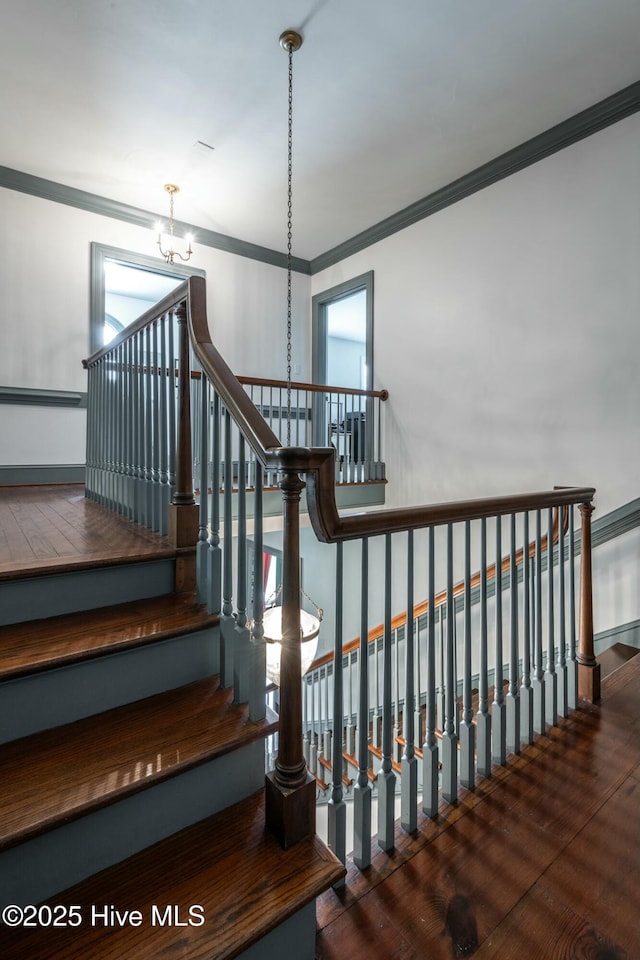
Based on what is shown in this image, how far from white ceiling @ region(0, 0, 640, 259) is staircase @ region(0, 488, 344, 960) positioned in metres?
3.01

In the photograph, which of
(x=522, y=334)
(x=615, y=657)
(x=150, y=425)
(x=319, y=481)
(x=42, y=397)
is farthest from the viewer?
(x=42, y=397)

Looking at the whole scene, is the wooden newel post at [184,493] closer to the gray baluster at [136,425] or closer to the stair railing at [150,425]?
the stair railing at [150,425]

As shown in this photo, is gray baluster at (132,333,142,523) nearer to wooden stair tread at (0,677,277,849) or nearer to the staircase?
the staircase

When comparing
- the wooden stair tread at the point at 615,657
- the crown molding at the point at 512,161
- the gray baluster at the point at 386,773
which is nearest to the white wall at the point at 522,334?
the crown molding at the point at 512,161

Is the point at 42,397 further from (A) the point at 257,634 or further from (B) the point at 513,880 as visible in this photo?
(B) the point at 513,880

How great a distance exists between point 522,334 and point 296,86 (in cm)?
228

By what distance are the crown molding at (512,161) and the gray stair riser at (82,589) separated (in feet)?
12.7

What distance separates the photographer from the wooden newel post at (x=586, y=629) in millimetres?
1987

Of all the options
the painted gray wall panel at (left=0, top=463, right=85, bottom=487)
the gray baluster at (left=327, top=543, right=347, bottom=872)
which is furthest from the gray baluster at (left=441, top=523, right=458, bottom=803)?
the painted gray wall panel at (left=0, top=463, right=85, bottom=487)

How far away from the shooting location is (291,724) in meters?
1.13

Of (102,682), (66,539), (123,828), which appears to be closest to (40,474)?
(66,539)

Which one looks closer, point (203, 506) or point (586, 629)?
point (203, 506)

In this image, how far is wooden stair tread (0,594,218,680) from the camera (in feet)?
3.89

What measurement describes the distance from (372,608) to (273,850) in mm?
3779
